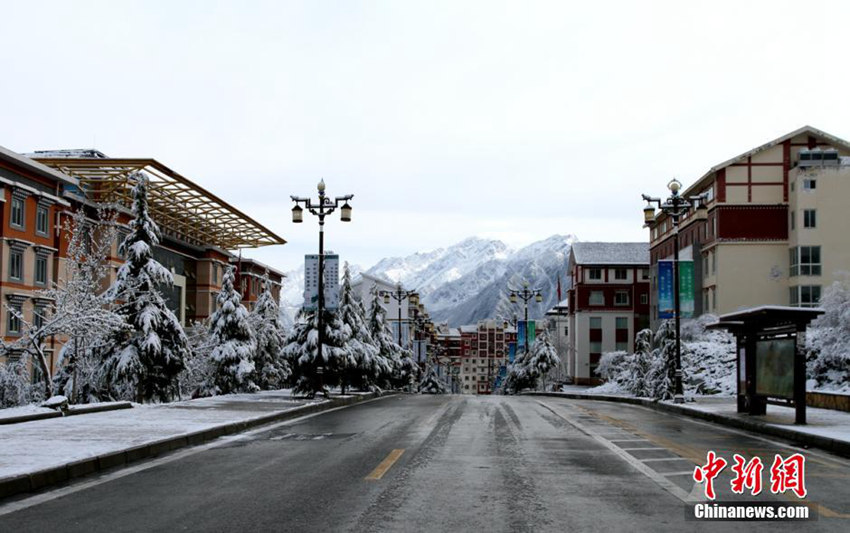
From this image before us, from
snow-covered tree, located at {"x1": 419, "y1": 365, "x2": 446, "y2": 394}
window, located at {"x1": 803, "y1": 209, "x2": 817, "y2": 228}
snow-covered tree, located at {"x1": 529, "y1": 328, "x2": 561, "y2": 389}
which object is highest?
window, located at {"x1": 803, "y1": 209, "x2": 817, "y2": 228}

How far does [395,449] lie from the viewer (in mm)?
13234

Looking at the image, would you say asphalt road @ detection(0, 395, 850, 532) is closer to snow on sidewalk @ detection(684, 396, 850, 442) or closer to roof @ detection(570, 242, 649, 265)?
snow on sidewalk @ detection(684, 396, 850, 442)

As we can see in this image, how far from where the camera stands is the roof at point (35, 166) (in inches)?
1752

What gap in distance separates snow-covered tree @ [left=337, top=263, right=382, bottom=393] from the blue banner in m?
13.6

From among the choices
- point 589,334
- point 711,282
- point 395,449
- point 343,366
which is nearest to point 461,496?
point 395,449

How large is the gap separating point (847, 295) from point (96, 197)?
4533cm

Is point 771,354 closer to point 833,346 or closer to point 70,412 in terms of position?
point 833,346

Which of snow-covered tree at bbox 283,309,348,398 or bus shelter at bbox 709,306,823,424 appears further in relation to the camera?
snow-covered tree at bbox 283,309,348,398

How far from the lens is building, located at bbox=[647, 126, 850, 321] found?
5206 centimetres

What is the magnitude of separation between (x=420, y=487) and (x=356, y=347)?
31063 mm

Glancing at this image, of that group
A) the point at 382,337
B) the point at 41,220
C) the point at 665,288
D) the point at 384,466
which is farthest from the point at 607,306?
the point at 384,466

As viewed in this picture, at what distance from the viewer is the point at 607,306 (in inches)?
3339

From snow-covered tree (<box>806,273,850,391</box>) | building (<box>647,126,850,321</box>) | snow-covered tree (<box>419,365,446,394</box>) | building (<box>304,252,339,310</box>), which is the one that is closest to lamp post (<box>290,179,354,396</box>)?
building (<box>304,252,339,310</box>)

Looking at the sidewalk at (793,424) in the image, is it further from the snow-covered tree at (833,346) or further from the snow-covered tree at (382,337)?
the snow-covered tree at (382,337)
